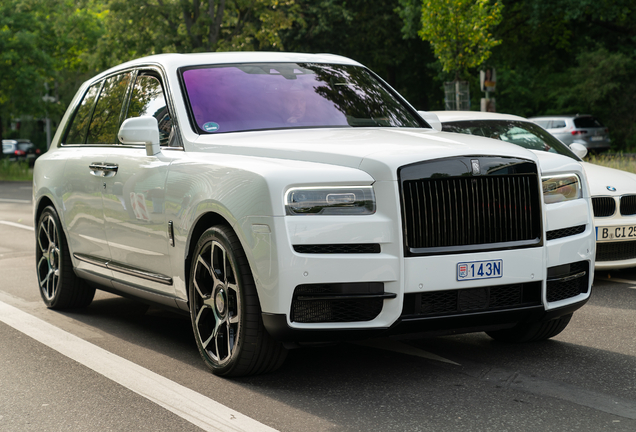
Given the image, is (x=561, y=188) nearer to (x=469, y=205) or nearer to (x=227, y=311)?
(x=469, y=205)

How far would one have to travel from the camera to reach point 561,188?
4.77 metres

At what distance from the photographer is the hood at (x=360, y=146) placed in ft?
14.0

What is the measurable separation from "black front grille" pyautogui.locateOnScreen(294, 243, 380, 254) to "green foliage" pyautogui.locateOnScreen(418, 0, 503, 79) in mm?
14342

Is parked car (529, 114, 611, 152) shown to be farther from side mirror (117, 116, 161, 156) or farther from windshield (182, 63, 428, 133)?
side mirror (117, 116, 161, 156)

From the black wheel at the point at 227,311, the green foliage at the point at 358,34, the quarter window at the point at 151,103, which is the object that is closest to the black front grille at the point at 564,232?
the black wheel at the point at 227,311

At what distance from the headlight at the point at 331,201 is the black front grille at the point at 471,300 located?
0.50 meters

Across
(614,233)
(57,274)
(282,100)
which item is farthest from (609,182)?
(57,274)

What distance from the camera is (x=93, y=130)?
21.5 feet

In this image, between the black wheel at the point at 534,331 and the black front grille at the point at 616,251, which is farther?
the black front grille at the point at 616,251

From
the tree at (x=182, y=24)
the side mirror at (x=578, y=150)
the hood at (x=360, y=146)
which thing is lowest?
the side mirror at (x=578, y=150)

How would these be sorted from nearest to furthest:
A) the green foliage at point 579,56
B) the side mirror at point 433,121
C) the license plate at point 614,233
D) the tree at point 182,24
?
the side mirror at point 433,121 < the license plate at point 614,233 < the tree at point 182,24 < the green foliage at point 579,56

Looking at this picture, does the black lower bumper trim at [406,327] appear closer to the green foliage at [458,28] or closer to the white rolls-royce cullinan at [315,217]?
the white rolls-royce cullinan at [315,217]

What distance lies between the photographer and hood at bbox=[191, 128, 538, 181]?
14.0 feet

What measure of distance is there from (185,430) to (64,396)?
3.22 feet
